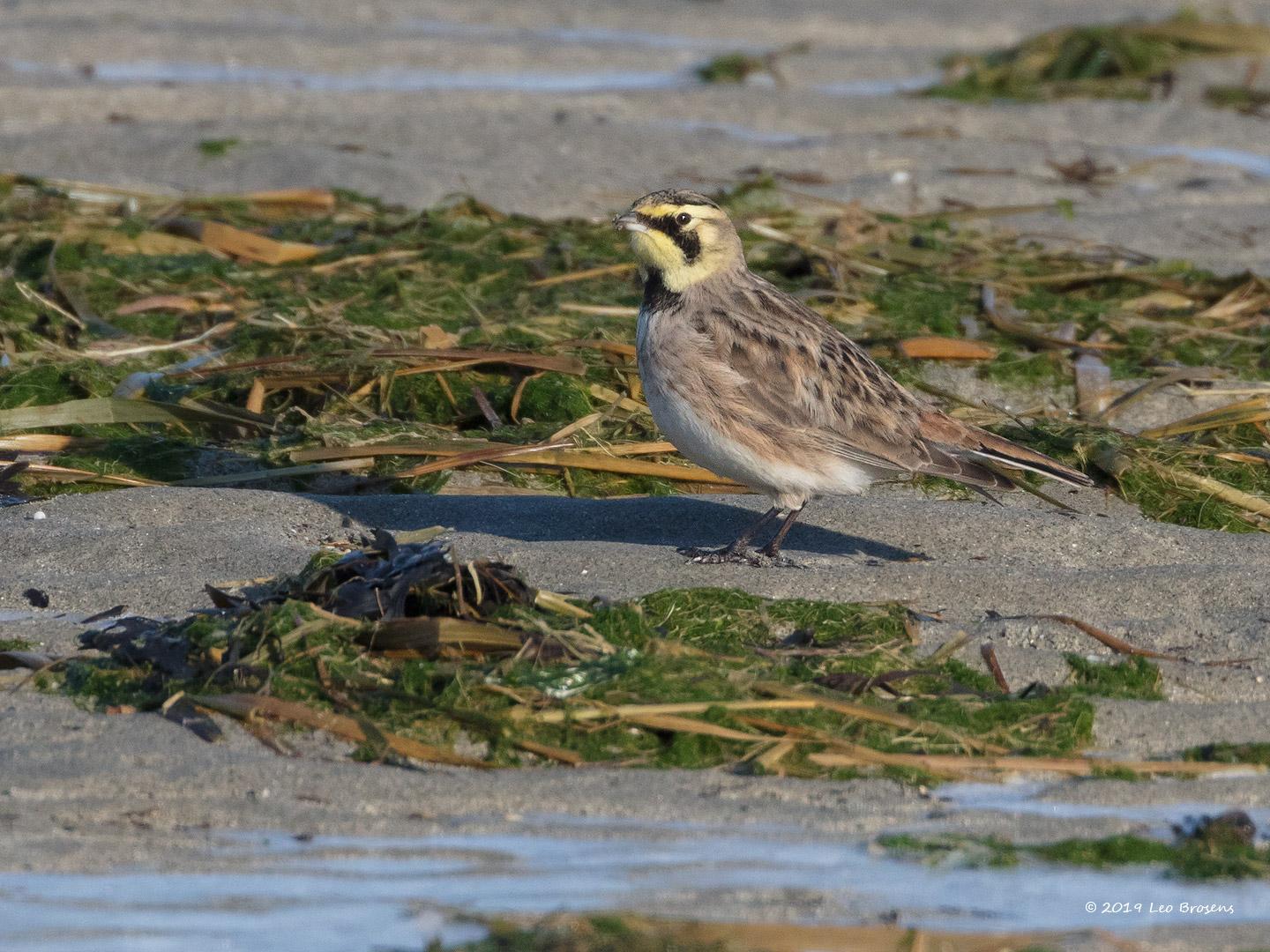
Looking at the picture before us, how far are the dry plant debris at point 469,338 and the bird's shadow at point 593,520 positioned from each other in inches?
15.6

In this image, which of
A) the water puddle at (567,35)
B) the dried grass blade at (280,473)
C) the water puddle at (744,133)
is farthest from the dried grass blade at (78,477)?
the water puddle at (567,35)

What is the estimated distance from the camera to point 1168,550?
7.70 metres

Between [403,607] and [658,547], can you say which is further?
[658,547]

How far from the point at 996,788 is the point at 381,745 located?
175cm

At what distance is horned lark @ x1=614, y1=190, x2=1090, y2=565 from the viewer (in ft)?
24.6

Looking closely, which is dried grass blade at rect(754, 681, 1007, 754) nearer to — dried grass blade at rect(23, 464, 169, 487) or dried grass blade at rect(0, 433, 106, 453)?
dried grass blade at rect(23, 464, 169, 487)

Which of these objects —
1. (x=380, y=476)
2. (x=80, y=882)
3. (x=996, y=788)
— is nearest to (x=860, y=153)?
(x=380, y=476)

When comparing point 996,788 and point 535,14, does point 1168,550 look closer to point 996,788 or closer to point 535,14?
point 996,788

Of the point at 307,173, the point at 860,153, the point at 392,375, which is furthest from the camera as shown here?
the point at 860,153

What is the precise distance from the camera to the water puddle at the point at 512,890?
4.38m

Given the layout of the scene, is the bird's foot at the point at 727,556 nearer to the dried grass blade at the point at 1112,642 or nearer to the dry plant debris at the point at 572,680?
the dry plant debris at the point at 572,680

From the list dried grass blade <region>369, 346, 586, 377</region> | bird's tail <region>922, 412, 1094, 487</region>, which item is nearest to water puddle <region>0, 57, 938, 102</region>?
dried grass blade <region>369, 346, 586, 377</region>

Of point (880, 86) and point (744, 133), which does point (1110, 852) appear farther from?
point (880, 86)

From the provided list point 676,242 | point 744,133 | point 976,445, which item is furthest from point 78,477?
point 744,133
